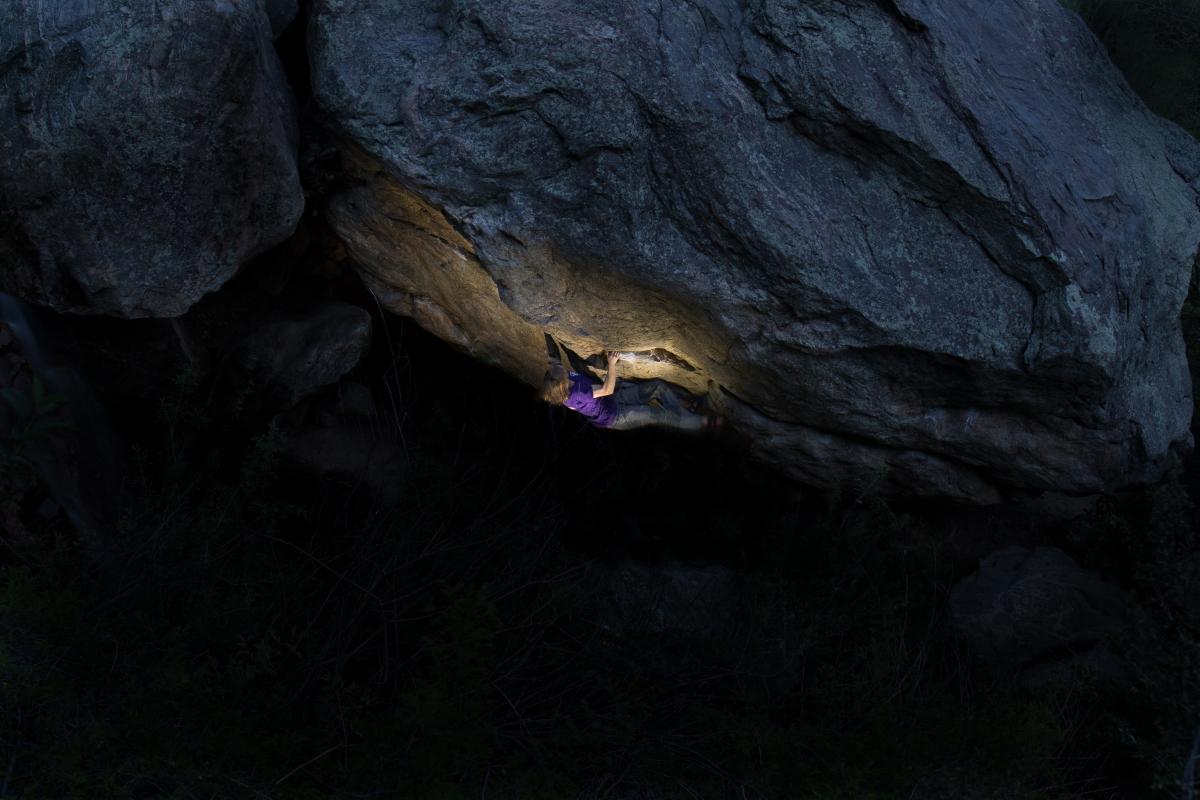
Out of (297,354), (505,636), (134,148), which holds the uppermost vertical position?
(134,148)

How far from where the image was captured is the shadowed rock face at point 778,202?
3113mm

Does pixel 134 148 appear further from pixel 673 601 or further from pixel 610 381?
pixel 673 601

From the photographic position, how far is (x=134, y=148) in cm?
291

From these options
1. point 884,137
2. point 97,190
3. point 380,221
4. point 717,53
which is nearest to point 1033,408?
point 884,137

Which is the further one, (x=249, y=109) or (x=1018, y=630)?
(x=1018, y=630)

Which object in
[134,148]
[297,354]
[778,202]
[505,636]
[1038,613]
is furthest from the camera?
[1038,613]

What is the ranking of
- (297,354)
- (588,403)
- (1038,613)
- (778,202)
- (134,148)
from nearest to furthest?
(134,148) → (778,202) → (297,354) → (588,403) → (1038,613)

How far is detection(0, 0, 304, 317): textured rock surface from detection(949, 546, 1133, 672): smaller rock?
2.95 meters

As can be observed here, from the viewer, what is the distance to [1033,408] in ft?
11.7

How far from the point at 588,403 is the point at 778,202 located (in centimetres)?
108

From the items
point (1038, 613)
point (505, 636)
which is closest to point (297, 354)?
point (505, 636)

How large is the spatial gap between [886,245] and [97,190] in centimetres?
237

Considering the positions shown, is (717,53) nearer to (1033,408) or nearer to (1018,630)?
(1033,408)

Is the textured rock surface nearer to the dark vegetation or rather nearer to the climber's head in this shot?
the dark vegetation
